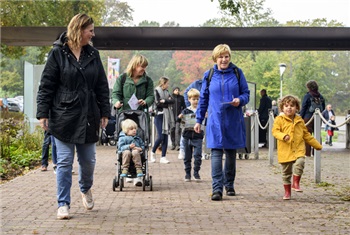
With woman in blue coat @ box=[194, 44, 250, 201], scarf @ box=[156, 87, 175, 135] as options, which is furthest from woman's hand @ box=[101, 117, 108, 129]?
scarf @ box=[156, 87, 175, 135]

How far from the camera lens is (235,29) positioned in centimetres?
2483

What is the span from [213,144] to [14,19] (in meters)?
26.5

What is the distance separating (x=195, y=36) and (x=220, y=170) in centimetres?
1479

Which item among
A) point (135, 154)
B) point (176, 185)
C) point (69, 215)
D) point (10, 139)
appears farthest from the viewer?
point (10, 139)

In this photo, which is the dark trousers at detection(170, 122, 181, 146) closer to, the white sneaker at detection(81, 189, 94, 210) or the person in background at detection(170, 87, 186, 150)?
the person in background at detection(170, 87, 186, 150)

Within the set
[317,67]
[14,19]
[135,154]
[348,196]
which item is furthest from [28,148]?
[317,67]

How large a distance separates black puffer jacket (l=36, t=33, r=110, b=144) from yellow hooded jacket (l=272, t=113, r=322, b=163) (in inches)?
124

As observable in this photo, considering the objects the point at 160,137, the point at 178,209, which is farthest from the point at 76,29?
the point at 160,137

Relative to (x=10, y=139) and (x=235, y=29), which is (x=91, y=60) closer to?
(x=10, y=139)

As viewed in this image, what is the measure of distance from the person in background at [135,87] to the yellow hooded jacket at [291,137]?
1960 millimetres

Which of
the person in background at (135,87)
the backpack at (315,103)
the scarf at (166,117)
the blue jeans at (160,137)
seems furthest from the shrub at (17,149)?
the backpack at (315,103)

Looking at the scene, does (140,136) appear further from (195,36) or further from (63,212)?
(195,36)

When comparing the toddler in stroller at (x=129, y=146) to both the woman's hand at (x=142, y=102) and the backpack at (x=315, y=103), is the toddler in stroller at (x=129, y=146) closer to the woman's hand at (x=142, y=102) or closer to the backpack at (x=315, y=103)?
the woman's hand at (x=142, y=102)

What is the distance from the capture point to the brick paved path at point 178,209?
7.69 m
